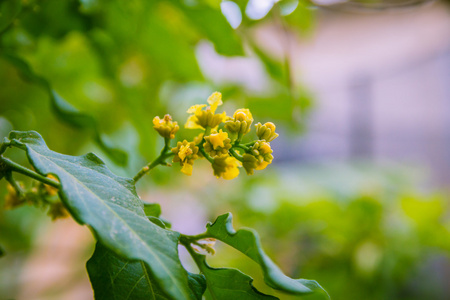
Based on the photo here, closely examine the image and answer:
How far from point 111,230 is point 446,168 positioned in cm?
215

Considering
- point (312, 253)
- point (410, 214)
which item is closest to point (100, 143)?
point (312, 253)

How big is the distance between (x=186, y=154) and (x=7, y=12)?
0.29 metres

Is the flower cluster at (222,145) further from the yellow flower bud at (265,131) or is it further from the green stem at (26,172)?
the green stem at (26,172)

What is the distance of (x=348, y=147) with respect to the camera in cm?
237

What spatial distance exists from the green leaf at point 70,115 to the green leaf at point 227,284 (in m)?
0.20

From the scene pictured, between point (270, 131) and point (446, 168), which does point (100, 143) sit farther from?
point (446, 168)

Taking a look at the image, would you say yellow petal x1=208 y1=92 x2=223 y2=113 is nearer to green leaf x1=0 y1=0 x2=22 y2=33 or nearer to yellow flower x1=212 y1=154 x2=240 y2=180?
yellow flower x1=212 y1=154 x2=240 y2=180

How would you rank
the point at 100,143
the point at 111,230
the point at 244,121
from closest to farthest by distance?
the point at 111,230, the point at 244,121, the point at 100,143

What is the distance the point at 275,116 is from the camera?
3.42ft

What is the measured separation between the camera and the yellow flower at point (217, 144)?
1.18ft

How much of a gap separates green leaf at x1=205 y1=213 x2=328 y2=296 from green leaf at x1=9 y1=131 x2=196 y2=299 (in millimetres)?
41

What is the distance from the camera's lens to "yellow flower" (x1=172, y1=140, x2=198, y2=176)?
0.37 metres

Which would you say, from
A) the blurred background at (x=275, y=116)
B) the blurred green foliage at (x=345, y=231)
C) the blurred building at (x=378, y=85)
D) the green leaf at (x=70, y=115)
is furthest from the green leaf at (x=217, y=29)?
the blurred building at (x=378, y=85)

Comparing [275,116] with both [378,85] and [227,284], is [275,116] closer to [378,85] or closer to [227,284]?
[227,284]
